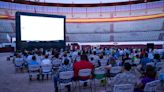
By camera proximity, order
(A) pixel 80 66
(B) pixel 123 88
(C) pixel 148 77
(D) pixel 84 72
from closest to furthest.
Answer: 1. (B) pixel 123 88
2. (C) pixel 148 77
3. (D) pixel 84 72
4. (A) pixel 80 66

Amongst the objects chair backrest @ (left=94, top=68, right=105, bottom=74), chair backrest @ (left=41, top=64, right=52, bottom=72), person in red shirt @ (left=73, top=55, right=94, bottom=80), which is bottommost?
chair backrest @ (left=41, top=64, right=52, bottom=72)

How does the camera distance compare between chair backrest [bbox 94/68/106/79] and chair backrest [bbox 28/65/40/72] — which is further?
chair backrest [bbox 28/65/40/72]

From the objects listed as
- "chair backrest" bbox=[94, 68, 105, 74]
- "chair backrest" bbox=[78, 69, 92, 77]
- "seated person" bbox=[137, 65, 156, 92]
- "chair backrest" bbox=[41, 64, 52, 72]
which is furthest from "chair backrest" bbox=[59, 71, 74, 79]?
"chair backrest" bbox=[41, 64, 52, 72]

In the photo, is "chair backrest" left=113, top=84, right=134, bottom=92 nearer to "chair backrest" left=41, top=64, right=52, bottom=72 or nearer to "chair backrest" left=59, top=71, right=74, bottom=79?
"chair backrest" left=59, top=71, right=74, bottom=79

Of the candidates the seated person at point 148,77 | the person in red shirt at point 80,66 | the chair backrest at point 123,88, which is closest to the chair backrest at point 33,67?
the person in red shirt at point 80,66

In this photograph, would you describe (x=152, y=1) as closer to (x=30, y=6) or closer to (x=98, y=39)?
(x=98, y=39)

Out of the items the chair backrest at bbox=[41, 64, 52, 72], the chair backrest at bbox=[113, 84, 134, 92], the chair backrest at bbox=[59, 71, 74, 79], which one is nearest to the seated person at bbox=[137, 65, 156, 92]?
the chair backrest at bbox=[113, 84, 134, 92]

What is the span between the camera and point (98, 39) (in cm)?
3903

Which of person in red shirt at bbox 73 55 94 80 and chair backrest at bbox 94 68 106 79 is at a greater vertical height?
person in red shirt at bbox 73 55 94 80

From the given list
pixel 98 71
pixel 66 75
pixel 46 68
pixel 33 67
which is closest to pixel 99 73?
pixel 98 71

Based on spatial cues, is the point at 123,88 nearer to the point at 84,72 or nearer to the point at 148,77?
the point at 148,77

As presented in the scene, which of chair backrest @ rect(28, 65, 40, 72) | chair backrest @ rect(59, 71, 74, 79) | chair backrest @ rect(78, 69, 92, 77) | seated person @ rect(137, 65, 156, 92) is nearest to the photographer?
seated person @ rect(137, 65, 156, 92)

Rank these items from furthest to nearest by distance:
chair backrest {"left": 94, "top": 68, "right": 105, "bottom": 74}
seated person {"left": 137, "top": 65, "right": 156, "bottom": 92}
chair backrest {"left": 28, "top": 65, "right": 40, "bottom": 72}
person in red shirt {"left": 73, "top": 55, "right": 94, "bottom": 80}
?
chair backrest {"left": 28, "top": 65, "right": 40, "bottom": 72} → chair backrest {"left": 94, "top": 68, "right": 105, "bottom": 74} → person in red shirt {"left": 73, "top": 55, "right": 94, "bottom": 80} → seated person {"left": 137, "top": 65, "right": 156, "bottom": 92}

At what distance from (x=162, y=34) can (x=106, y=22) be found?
410 inches
